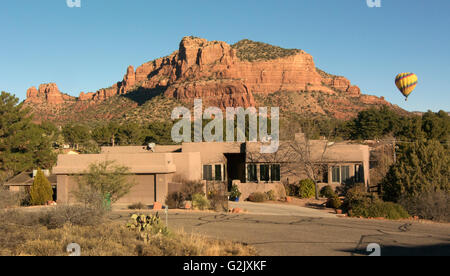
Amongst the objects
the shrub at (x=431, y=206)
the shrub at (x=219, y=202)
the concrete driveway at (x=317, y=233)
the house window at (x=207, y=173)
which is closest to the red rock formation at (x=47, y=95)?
the house window at (x=207, y=173)

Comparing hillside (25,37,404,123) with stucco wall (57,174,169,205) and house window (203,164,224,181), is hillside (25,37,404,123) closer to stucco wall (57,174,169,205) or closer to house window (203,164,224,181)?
house window (203,164,224,181)

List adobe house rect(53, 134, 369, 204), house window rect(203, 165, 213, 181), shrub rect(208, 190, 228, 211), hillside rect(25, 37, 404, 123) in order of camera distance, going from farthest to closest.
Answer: hillside rect(25, 37, 404, 123), house window rect(203, 165, 213, 181), adobe house rect(53, 134, 369, 204), shrub rect(208, 190, 228, 211)

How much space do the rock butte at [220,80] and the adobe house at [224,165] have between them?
95385 mm

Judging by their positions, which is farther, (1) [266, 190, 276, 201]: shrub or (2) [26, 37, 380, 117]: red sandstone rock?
(2) [26, 37, 380, 117]: red sandstone rock

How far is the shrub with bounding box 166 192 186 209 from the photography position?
2668 centimetres

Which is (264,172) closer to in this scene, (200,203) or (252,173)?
(252,173)

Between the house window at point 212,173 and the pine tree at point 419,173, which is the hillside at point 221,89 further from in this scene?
the pine tree at point 419,173

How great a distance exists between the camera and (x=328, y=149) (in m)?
32.2

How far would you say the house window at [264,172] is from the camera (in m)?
33.1

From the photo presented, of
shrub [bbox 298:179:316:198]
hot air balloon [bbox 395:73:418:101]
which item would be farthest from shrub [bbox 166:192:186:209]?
hot air balloon [bbox 395:73:418:101]

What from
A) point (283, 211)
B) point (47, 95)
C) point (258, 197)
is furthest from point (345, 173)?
point (47, 95)

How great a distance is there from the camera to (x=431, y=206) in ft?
70.9

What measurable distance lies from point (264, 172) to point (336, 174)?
5.64 m

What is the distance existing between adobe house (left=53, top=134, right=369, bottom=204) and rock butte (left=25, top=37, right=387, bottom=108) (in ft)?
313
